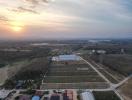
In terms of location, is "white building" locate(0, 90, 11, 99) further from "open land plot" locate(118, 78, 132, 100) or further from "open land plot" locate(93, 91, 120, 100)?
"open land plot" locate(118, 78, 132, 100)

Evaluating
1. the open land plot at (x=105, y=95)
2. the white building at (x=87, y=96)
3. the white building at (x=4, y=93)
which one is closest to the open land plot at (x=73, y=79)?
the open land plot at (x=105, y=95)

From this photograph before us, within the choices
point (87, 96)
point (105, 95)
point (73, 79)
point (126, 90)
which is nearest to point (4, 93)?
point (87, 96)

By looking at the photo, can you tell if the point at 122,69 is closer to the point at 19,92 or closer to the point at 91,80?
the point at 91,80

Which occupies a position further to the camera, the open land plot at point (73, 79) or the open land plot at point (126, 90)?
the open land plot at point (73, 79)

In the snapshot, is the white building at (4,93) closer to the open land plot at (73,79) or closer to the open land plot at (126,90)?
the open land plot at (73,79)

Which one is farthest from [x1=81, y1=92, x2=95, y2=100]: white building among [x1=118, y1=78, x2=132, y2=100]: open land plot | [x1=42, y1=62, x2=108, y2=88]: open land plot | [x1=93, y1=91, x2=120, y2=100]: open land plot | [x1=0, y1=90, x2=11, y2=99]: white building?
[x1=0, y1=90, x2=11, y2=99]: white building

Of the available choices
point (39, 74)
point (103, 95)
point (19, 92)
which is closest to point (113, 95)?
point (103, 95)
